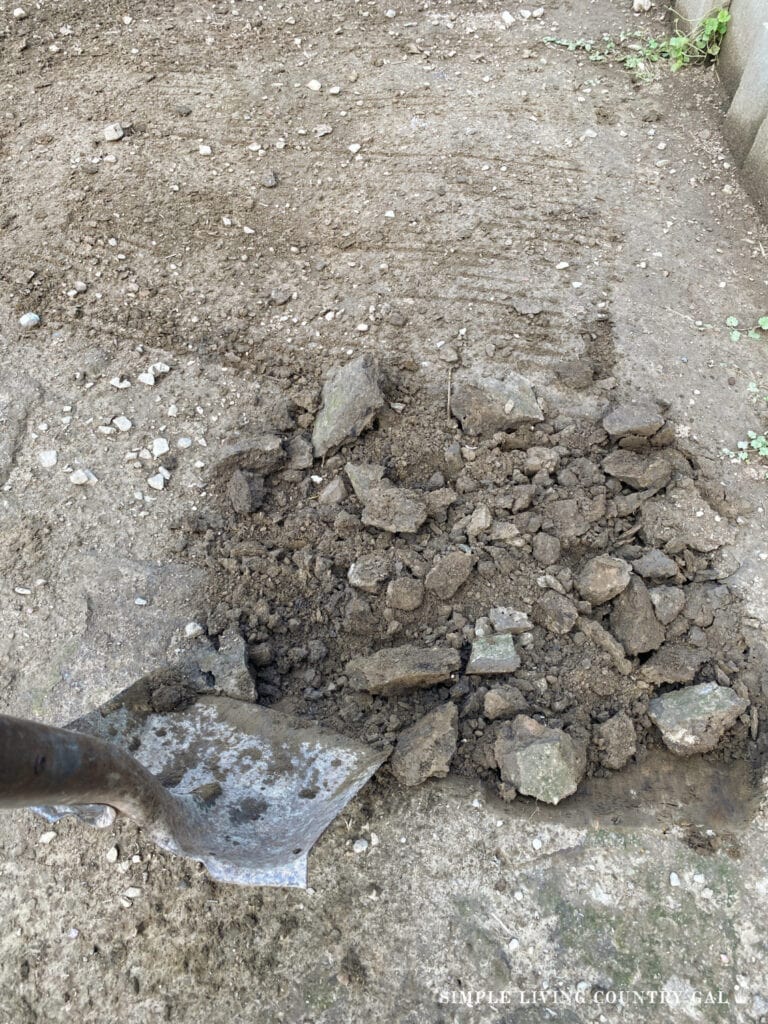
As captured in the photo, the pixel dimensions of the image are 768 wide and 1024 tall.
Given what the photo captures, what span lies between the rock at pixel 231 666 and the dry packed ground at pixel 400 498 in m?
0.02

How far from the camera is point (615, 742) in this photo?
7.82ft

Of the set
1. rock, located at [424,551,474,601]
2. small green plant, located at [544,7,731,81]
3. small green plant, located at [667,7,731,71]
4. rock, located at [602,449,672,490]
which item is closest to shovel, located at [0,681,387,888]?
rock, located at [424,551,474,601]

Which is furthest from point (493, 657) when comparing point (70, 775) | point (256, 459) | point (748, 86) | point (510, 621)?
point (748, 86)

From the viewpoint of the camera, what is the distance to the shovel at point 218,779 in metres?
1.86

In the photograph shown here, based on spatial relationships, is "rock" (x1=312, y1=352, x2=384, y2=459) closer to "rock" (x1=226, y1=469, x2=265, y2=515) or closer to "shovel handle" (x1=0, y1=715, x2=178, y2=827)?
"rock" (x1=226, y1=469, x2=265, y2=515)

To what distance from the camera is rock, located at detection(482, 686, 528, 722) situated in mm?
2420

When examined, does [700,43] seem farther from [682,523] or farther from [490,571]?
[490,571]

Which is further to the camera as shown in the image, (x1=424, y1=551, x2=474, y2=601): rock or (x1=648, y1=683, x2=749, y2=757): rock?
(x1=424, y1=551, x2=474, y2=601): rock

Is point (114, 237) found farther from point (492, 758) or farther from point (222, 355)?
point (492, 758)

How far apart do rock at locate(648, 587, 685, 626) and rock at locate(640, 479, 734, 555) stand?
0.19 meters

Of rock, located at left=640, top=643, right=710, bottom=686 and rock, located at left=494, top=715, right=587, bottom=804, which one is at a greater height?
rock, located at left=640, top=643, right=710, bottom=686

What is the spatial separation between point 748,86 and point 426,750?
4.09m

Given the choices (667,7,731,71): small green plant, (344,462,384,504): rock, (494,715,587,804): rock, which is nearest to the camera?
(494,715,587,804): rock

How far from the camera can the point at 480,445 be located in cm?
310
